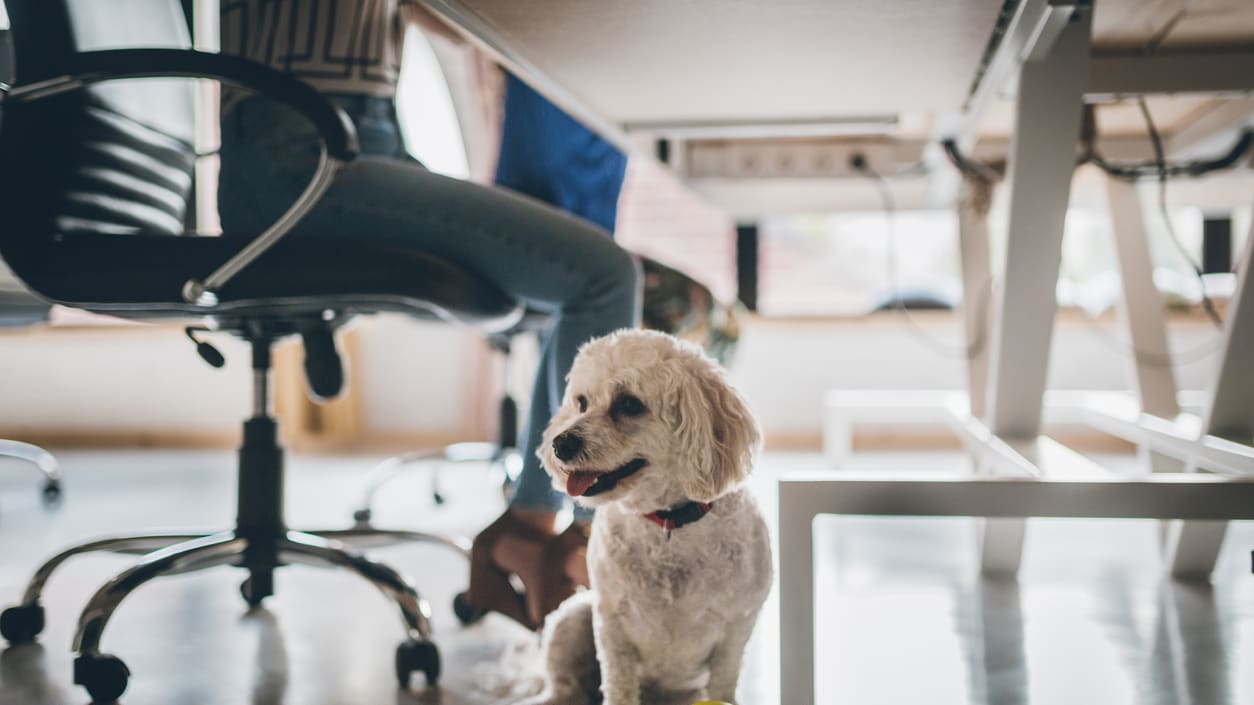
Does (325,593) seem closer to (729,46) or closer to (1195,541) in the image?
(729,46)

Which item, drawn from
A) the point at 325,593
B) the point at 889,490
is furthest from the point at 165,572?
the point at 889,490

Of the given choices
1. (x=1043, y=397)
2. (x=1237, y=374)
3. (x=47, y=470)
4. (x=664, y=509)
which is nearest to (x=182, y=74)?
(x=664, y=509)

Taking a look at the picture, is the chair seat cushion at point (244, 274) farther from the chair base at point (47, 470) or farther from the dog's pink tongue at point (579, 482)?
the chair base at point (47, 470)

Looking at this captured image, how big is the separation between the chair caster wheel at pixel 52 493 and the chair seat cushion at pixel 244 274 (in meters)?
1.55

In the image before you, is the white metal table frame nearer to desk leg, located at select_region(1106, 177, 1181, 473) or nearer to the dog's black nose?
desk leg, located at select_region(1106, 177, 1181, 473)

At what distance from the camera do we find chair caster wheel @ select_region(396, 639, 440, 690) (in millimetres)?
1022

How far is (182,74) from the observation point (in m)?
0.93

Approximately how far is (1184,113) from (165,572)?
6.22ft

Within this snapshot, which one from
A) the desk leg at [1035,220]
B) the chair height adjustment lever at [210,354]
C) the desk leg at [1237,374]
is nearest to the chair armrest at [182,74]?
the chair height adjustment lever at [210,354]

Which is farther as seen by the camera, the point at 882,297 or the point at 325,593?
the point at 882,297

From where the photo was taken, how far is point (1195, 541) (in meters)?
1.46

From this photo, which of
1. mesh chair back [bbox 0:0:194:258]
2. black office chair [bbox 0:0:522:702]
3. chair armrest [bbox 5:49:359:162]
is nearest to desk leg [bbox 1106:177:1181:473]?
black office chair [bbox 0:0:522:702]

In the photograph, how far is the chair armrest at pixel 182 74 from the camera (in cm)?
93

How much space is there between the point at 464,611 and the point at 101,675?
449mm
